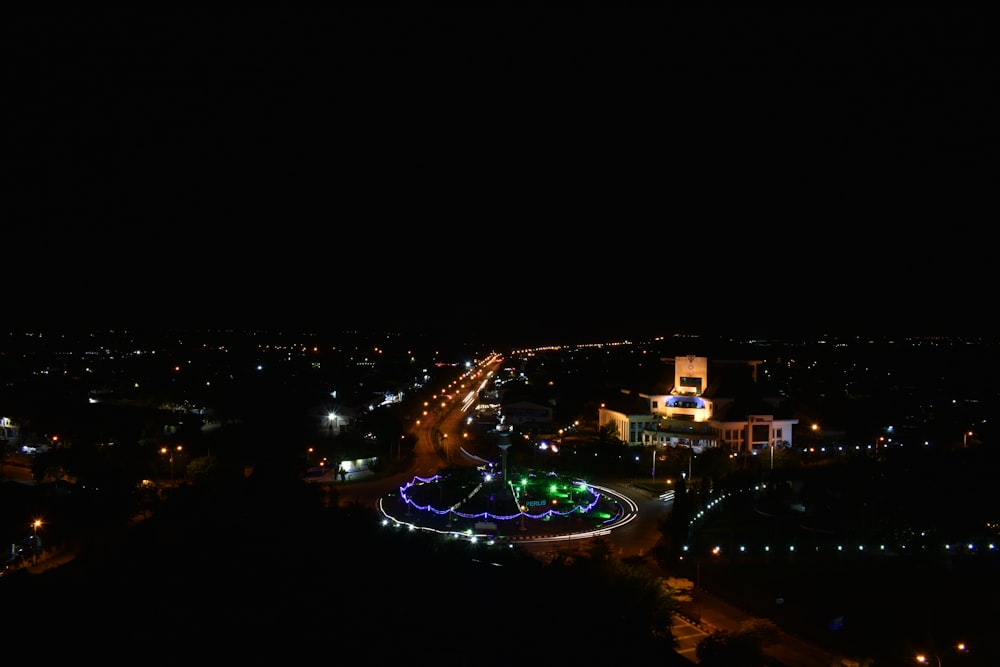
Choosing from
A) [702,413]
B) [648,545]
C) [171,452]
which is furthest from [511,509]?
[702,413]

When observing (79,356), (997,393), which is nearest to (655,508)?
(997,393)

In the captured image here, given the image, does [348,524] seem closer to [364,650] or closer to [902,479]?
[364,650]

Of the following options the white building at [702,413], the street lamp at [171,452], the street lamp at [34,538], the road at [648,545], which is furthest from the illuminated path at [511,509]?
the street lamp at [34,538]

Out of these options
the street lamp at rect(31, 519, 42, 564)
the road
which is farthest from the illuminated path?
the street lamp at rect(31, 519, 42, 564)

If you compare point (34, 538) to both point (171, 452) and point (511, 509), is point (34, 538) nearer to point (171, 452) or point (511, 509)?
point (171, 452)

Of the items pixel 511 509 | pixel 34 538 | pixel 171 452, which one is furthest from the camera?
pixel 171 452

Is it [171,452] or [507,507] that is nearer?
[507,507]

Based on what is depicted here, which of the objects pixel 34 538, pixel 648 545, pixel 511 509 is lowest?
pixel 648 545

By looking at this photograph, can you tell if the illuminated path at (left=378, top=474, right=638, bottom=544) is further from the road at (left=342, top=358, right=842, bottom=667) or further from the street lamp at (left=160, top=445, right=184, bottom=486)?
the street lamp at (left=160, top=445, right=184, bottom=486)

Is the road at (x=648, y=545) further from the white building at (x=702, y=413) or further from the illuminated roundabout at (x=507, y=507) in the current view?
the white building at (x=702, y=413)
